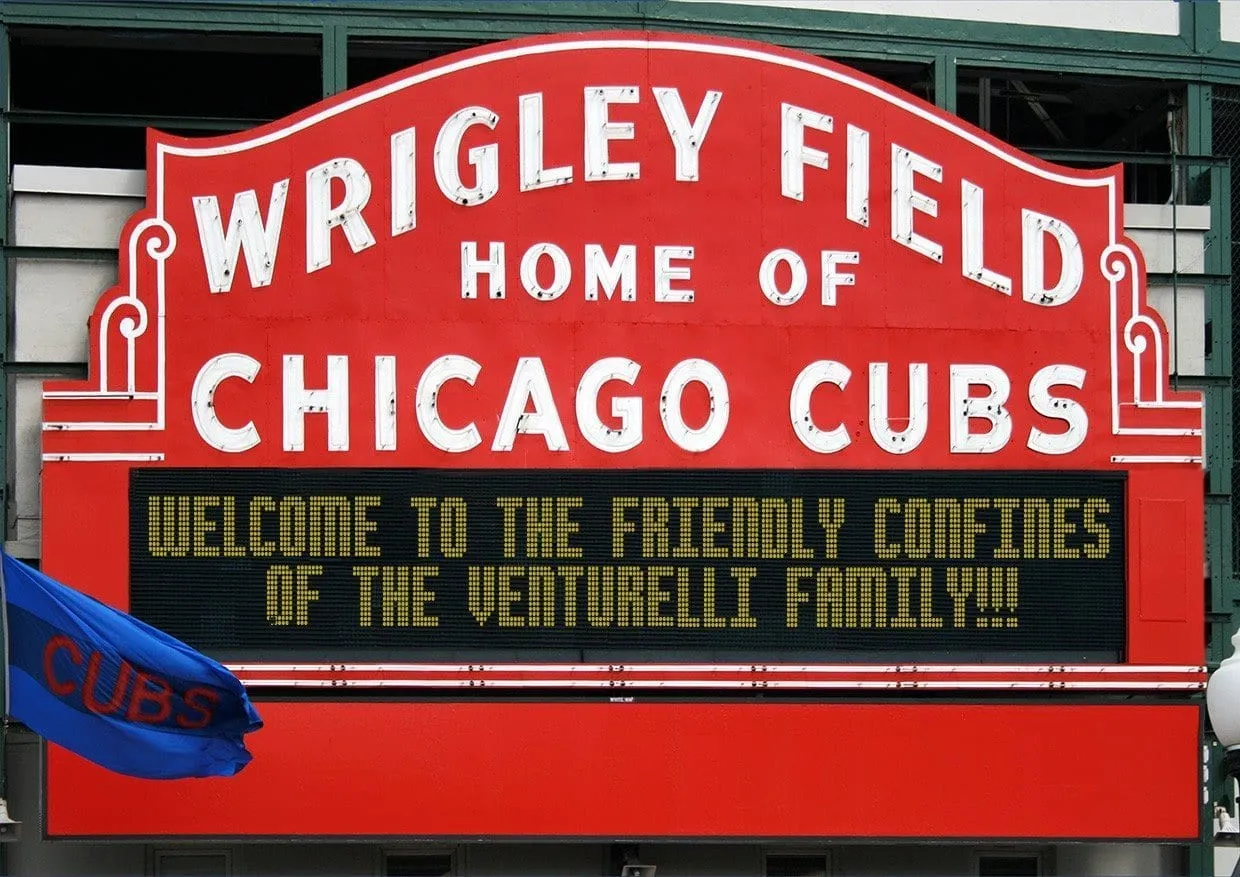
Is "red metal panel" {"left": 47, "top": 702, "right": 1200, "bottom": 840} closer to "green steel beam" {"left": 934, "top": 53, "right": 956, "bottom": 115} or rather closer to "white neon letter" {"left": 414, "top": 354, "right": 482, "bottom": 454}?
"white neon letter" {"left": 414, "top": 354, "right": 482, "bottom": 454}

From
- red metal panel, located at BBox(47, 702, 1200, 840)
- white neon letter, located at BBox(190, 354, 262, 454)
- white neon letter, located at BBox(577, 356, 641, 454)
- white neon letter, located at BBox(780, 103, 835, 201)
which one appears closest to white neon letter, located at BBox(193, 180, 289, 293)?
white neon letter, located at BBox(190, 354, 262, 454)

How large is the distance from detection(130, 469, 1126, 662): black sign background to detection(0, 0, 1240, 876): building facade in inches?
1.1

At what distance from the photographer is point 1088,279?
1448 centimetres

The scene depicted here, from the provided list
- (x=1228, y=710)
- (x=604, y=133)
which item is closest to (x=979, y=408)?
(x=604, y=133)

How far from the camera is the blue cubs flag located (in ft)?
38.4

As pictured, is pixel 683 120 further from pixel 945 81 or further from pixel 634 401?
pixel 945 81

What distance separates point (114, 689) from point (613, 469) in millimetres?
3740

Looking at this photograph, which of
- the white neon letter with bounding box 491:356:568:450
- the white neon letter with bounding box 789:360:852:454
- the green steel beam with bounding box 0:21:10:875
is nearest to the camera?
the white neon letter with bounding box 491:356:568:450

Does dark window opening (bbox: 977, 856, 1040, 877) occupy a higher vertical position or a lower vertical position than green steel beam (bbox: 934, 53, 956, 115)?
lower

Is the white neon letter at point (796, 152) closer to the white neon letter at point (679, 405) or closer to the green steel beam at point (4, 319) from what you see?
the white neon letter at point (679, 405)

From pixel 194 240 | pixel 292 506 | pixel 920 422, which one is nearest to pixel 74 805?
pixel 292 506

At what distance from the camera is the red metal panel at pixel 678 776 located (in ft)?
44.5

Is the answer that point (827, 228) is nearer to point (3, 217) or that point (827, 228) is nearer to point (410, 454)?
point (410, 454)

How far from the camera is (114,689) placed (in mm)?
11930
